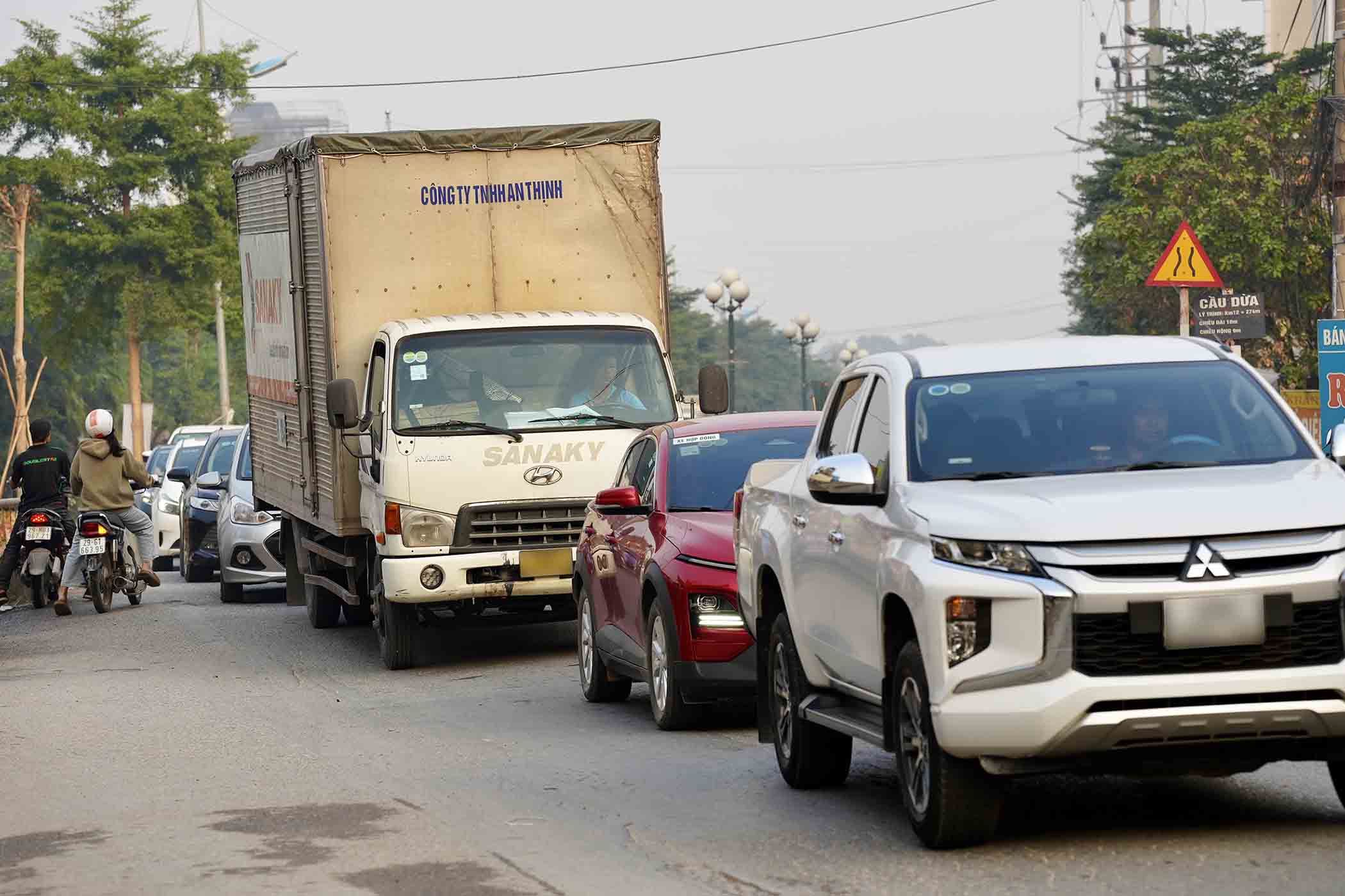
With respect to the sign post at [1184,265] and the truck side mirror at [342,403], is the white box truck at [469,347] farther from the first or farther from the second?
the sign post at [1184,265]

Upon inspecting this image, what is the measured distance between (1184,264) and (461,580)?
755 cm

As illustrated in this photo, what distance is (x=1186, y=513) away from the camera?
22.6 ft

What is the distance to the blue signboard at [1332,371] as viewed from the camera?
61.6ft

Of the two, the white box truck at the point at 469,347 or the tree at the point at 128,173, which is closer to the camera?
the white box truck at the point at 469,347

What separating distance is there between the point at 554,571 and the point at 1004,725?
28.5 feet

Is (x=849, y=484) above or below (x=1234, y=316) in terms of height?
below

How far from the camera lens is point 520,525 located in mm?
15336

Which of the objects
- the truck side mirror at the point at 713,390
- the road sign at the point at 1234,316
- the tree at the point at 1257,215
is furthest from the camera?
the tree at the point at 1257,215

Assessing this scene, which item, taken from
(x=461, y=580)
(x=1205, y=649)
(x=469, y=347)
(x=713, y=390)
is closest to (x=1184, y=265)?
(x=713, y=390)

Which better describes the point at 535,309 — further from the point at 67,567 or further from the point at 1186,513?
the point at 1186,513

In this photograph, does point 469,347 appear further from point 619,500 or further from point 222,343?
point 222,343

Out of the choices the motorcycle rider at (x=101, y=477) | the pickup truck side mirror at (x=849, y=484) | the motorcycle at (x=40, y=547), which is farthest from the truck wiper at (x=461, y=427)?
the motorcycle at (x=40, y=547)

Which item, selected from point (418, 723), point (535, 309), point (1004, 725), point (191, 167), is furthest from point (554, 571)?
point (191, 167)

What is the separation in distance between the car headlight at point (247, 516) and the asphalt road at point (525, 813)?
8649 mm
